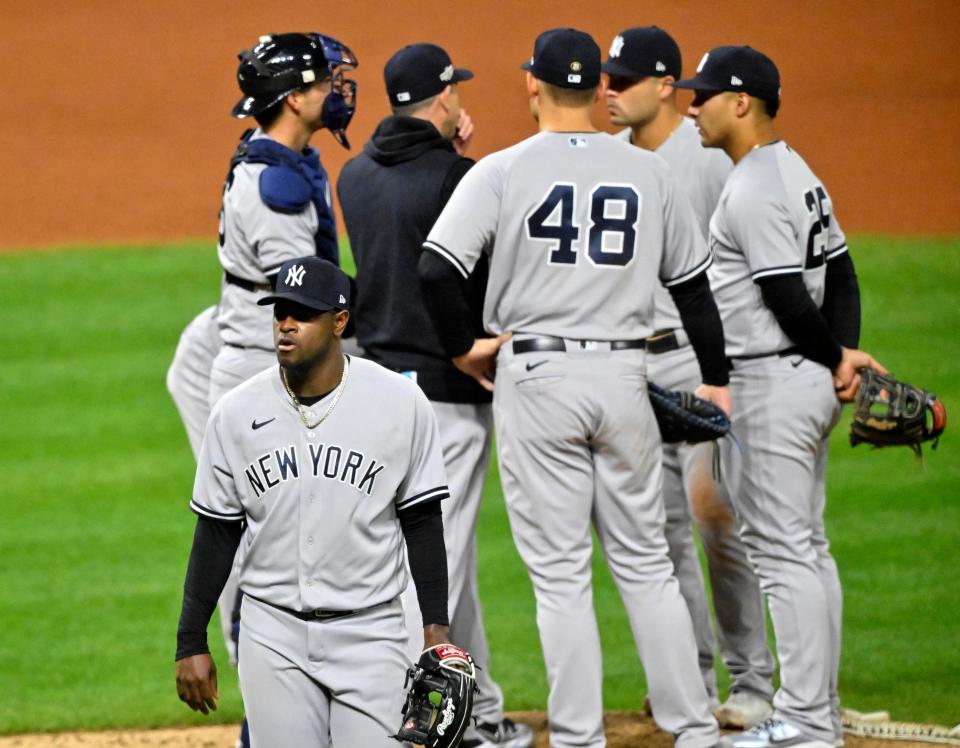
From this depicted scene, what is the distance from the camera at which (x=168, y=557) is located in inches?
286

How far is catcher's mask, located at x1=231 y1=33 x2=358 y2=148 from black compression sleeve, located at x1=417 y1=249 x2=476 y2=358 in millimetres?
710

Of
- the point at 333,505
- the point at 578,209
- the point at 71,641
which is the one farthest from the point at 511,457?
the point at 71,641

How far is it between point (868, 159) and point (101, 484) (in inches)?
285

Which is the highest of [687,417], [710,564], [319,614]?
[687,417]

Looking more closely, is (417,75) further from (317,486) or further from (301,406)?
(317,486)

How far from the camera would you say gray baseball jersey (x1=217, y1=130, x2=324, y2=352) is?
Answer: 4.47 m

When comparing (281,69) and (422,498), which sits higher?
(281,69)

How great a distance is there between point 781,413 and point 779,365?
0.46ft

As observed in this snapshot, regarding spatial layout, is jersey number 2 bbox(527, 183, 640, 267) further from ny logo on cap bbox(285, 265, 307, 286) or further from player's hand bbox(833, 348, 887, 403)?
ny logo on cap bbox(285, 265, 307, 286)

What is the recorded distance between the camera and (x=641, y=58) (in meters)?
4.93

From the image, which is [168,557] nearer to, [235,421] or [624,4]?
[235,421]

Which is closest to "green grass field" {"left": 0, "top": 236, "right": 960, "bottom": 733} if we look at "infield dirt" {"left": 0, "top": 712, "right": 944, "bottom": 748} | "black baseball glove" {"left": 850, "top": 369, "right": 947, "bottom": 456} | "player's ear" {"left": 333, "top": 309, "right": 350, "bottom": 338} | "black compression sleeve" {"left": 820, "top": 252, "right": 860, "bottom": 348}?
"infield dirt" {"left": 0, "top": 712, "right": 944, "bottom": 748}

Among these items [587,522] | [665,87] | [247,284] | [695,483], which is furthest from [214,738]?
[665,87]

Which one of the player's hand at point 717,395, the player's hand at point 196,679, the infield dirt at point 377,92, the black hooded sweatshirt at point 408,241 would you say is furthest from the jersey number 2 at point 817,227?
the infield dirt at point 377,92
